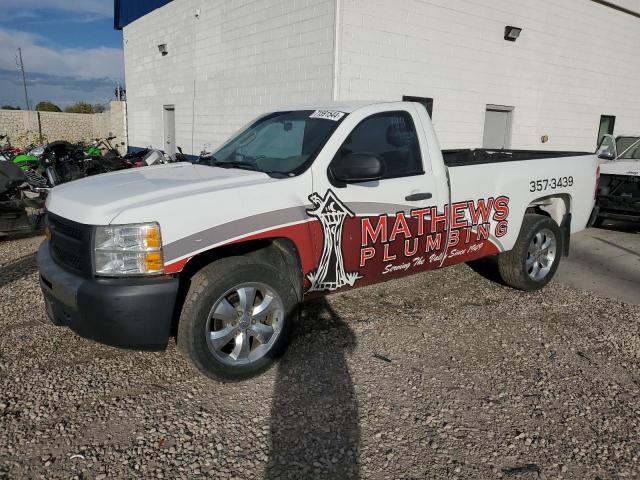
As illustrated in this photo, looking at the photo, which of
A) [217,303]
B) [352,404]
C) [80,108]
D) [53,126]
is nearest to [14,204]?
[217,303]

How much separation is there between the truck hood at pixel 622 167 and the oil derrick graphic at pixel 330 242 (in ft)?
22.6

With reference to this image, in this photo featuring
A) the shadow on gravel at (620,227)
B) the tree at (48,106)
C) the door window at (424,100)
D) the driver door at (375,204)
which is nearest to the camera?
the driver door at (375,204)

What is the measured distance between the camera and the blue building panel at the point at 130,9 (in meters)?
16.0

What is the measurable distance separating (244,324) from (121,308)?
823 mm

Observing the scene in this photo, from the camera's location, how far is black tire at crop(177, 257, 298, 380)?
313cm

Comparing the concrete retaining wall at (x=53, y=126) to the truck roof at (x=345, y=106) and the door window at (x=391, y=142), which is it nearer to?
the truck roof at (x=345, y=106)

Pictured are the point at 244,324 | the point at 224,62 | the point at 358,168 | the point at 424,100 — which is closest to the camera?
the point at 244,324

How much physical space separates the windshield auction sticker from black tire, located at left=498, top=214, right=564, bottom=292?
2.46 meters

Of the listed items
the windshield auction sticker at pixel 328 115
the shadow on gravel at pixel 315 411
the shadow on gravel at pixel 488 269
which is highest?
the windshield auction sticker at pixel 328 115

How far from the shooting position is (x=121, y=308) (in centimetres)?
288

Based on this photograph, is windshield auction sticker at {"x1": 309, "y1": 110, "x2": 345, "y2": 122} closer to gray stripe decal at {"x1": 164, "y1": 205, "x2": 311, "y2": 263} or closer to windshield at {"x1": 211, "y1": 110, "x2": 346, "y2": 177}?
windshield at {"x1": 211, "y1": 110, "x2": 346, "y2": 177}

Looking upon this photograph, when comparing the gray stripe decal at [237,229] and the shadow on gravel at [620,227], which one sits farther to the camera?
the shadow on gravel at [620,227]

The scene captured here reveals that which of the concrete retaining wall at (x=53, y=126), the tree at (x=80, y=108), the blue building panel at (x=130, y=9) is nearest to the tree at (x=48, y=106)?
the tree at (x=80, y=108)

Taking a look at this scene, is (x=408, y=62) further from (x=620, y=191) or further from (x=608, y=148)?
(x=620, y=191)
